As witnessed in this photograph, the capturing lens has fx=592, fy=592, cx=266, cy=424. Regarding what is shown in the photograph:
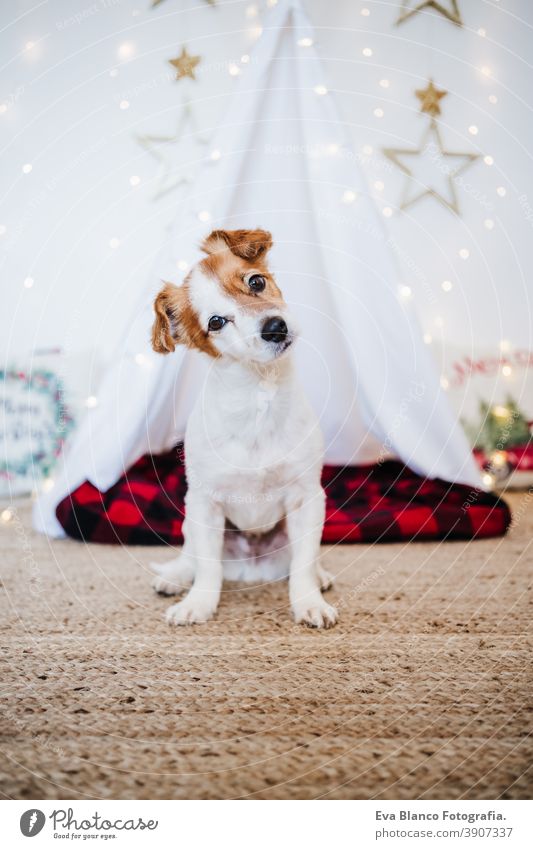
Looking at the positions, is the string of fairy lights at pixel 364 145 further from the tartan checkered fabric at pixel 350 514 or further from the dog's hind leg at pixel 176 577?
the dog's hind leg at pixel 176 577

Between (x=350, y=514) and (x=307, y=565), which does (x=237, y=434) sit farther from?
(x=350, y=514)

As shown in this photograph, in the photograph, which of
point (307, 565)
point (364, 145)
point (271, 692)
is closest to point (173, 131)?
point (364, 145)

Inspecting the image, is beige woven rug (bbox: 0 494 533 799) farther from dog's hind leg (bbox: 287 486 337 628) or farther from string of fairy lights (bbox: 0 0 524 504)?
string of fairy lights (bbox: 0 0 524 504)

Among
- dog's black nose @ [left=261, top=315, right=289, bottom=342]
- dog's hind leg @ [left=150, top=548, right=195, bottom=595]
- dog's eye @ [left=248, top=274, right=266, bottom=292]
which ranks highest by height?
dog's eye @ [left=248, top=274, right=266, bottom=292]

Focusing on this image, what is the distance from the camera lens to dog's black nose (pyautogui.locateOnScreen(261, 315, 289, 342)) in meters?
1.66

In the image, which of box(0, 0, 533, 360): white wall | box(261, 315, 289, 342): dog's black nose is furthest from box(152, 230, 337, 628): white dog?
box(0, 0, 533, 360): white wall

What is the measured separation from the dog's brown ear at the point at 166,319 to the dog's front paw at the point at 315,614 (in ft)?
2.93

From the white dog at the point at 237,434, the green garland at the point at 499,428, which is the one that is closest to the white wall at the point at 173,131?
the green garland at the point at 499,428

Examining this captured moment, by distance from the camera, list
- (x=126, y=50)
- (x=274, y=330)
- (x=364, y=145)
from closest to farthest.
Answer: (x=274, y=330)
(x=126, y=50)
(x=364, y=145)

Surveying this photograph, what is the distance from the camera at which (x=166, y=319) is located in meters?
1.85

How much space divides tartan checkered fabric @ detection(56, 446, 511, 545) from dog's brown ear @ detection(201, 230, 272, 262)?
1330 millimetres

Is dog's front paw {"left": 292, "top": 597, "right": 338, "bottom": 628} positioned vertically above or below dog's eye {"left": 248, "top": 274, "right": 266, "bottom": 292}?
below

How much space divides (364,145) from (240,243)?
2.66 metres
